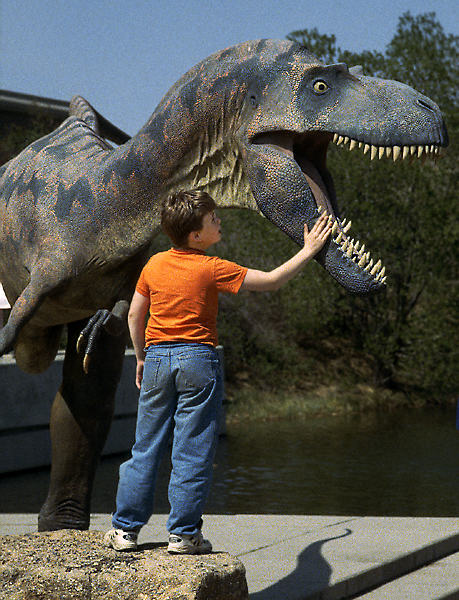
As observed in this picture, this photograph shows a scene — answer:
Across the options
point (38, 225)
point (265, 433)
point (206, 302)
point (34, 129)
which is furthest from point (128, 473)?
point (34, 129)

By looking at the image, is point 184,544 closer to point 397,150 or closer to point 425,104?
point 397,150

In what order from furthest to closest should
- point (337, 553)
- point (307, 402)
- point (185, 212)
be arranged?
point (307, 402) → point (337, 553) → point (185, 212)

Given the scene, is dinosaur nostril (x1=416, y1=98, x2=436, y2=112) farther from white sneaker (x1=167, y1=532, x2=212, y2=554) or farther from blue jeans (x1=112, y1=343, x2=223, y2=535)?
white sneaker (x1=167, y1=532, x2=212, y2=554)

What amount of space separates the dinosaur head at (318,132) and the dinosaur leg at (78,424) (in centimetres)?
120

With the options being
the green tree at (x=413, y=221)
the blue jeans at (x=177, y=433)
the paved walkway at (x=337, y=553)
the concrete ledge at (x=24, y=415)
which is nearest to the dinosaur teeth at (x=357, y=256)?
the blue jeans at (x=177, y=433)

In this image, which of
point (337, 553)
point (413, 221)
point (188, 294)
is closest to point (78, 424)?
point (188, 294)

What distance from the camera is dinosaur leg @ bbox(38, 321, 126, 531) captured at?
4273mm

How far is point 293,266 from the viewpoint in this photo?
3166mm

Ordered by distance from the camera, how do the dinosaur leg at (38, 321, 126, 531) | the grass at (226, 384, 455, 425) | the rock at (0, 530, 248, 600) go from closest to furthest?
the rock at (0, 530, 248, 600) < the dinosaur leg at (38, 321, 126, 531) < the grass at (226, 384, 455, 425)

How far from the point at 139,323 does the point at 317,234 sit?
74 centimetres

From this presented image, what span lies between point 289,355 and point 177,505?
15393mm

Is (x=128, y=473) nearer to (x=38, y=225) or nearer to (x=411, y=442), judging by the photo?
(x=38, y=225)

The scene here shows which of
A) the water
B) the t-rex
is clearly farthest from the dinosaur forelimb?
the water

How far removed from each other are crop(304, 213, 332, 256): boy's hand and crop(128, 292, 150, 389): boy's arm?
2.04ft
